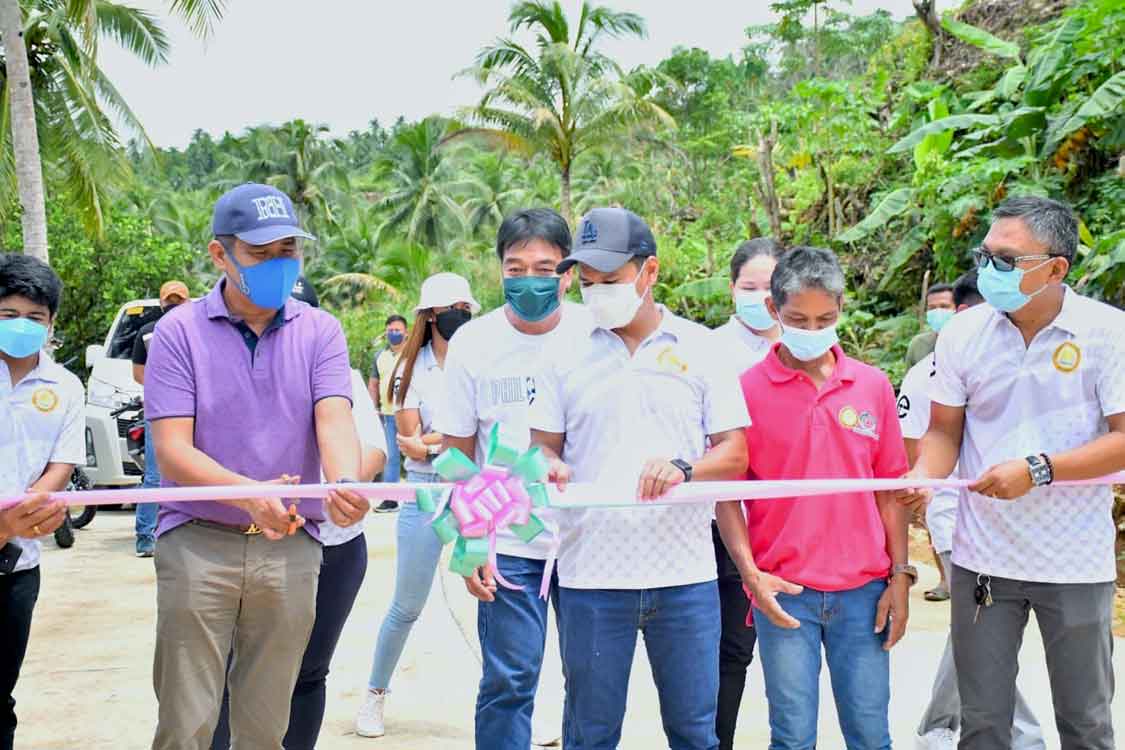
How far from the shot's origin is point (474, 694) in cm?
612

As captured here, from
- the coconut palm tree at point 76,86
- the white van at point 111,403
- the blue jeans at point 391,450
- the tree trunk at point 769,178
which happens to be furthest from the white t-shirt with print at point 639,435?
the coconut palm tree at point 76,86

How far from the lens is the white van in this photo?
12930 millimetres

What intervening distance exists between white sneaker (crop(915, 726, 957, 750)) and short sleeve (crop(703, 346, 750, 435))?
1.95 m

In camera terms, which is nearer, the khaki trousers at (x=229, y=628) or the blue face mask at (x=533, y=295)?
the khaki trousers at (x=229, y=628)

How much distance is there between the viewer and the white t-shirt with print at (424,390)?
18.6ft

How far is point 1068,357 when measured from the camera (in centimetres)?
368

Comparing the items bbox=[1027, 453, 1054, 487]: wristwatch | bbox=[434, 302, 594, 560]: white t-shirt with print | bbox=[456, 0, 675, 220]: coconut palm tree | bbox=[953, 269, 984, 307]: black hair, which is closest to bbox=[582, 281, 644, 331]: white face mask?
bbox=[434, 302, 594, 560]: white t-shirt with print

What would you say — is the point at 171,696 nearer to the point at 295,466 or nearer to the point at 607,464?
the point at 295,466

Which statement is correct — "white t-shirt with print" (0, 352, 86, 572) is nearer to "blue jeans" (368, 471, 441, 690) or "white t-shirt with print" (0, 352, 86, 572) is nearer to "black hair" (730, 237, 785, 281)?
"blue jeans" (368, 471, 441, 690)

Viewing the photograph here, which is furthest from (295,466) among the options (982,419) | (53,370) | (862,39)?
(862,39)

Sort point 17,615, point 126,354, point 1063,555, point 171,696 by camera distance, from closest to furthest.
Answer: point 171,696
point 1063,555
point 17,615
point 126,354

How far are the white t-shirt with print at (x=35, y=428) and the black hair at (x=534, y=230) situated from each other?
5.20ft

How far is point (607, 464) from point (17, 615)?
7.02ft

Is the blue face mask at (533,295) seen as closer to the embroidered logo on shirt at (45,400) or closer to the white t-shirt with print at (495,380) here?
the white t-shirt with print at (495,380)
